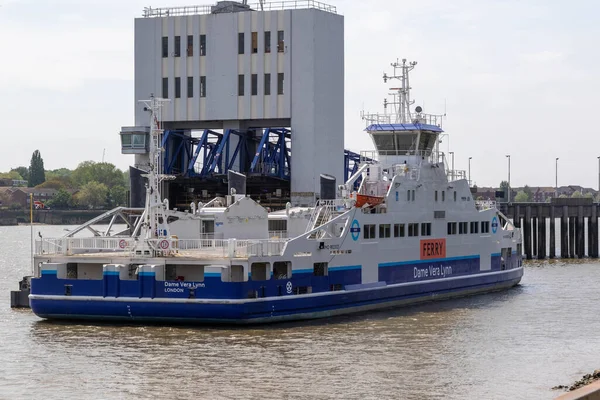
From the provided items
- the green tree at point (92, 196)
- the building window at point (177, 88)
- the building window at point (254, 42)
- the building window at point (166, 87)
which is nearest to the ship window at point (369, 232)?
the building window at point (254, 42)

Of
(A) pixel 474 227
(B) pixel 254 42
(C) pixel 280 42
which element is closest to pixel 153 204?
(A) pixel 474 227

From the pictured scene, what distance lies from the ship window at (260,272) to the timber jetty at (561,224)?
131 ft

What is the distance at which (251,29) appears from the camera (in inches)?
2109

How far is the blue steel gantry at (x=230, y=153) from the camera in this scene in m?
53.1

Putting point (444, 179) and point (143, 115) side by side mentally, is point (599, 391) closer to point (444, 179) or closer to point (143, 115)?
point (444, 179)

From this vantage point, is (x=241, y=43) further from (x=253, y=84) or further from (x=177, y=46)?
(x=177, y=46)

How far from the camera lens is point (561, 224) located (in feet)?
239

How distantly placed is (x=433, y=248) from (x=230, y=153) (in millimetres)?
15135

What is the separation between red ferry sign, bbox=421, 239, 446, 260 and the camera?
43.7 metres

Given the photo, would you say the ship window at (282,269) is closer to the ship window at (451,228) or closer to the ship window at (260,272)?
the ship window at (260,272)

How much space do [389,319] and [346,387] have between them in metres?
12.0

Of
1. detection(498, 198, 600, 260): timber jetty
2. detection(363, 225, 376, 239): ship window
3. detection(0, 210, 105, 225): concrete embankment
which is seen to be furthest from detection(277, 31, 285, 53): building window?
detection(0, 210, 105, 225): concrete embankment

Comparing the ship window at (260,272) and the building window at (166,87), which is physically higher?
the building window at (166,87)

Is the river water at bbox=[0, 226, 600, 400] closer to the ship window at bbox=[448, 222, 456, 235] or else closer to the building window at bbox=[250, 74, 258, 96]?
the ship window at bbox=[448, 222, 456, 235]
